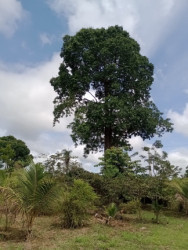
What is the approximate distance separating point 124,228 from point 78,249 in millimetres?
3486

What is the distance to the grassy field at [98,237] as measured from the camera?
702 centimetres

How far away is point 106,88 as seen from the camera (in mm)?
21500

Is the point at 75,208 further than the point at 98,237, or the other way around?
the point at 75,208

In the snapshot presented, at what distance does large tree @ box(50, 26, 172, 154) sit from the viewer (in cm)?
1952

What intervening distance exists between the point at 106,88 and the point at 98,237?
14872 mm

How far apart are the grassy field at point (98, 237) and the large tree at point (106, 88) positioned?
984cm

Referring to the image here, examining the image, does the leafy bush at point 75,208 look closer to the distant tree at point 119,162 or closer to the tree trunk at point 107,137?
the distant tree at point 119,162

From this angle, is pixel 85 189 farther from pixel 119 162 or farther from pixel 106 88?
pixel 106 88

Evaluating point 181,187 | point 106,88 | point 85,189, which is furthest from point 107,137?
point 85,189

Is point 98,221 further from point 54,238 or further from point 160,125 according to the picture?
point 160,125

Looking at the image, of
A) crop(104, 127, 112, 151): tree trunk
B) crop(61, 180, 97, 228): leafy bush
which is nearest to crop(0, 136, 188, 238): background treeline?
crop(61, 180, 97, 228): leafy bush

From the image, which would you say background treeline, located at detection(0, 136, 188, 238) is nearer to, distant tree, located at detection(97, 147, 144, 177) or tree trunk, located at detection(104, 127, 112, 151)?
distant tree, located at detection(97, 147, 144, 177)

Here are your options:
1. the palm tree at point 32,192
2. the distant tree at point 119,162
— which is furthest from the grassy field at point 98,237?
the distant tree at point 119,162

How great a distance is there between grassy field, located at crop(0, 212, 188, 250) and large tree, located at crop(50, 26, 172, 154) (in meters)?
9.84
